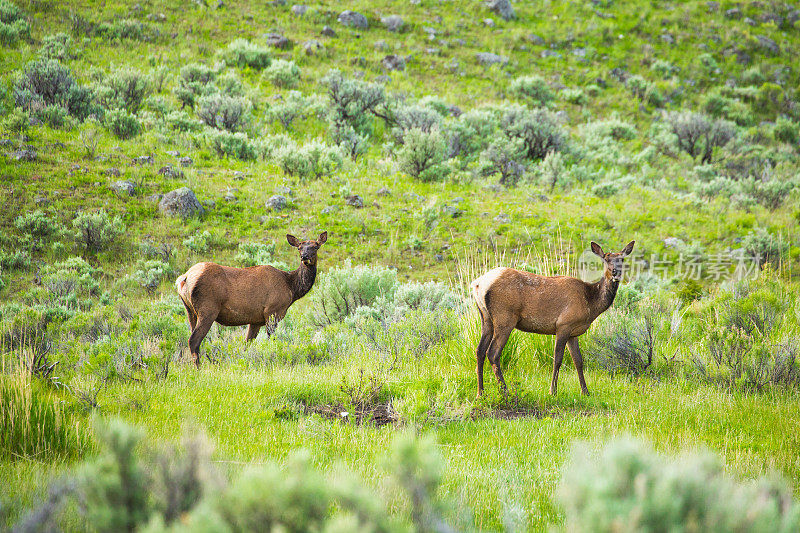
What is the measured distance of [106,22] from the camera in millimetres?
28156

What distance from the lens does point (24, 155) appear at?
15.8 meters

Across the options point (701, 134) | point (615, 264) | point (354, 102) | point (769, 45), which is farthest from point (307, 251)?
point (769, 45)

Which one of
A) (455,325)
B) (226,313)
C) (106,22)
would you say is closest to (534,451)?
(455,325)

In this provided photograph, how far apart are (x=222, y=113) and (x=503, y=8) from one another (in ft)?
85.8

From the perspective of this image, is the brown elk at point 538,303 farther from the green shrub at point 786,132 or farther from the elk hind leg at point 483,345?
the green shrub at point 786,132

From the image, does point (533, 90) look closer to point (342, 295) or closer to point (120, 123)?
point (120, 123)

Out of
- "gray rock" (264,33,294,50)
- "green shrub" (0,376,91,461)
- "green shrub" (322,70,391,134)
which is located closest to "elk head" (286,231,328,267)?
"green shrub" (0,376,91,461)

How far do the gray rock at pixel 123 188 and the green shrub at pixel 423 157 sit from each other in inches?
344

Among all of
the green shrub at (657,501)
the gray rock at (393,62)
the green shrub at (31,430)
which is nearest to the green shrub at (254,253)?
the green shrub at (31,430)

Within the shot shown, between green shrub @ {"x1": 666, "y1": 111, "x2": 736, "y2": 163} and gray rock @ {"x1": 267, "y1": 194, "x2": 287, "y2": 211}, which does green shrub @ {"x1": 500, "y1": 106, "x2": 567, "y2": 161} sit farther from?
gray rock @ {"x1": 267, "y1": 194, "x2": 287, "y2": 211}

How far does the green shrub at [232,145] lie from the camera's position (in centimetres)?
1900

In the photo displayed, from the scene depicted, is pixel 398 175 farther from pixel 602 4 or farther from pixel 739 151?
pixel 602 4

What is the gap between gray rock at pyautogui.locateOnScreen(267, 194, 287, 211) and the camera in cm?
1617

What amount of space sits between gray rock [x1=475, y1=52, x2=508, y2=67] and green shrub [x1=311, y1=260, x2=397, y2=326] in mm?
26941
